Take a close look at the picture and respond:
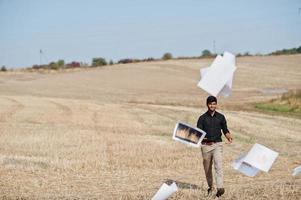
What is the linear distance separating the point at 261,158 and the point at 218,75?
58.3 inches

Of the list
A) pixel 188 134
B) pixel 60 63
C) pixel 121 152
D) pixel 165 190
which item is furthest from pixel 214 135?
pixel 60 63

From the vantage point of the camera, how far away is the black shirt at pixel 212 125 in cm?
1005

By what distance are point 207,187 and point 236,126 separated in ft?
42.6

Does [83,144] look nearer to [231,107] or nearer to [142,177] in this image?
[142,177]

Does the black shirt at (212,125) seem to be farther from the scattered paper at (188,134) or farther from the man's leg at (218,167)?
the scattered paper at (188,134)

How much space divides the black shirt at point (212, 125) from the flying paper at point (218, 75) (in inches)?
28.2

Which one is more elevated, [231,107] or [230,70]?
[230,70]

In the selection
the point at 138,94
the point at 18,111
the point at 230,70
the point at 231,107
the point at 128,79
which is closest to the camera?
the point at 230,70

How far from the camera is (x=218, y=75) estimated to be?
947cm

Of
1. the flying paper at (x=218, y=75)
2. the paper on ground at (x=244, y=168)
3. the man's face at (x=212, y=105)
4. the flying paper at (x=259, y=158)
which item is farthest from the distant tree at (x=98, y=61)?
the flying paper at (x=218, y=75)

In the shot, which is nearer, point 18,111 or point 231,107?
point 18,111

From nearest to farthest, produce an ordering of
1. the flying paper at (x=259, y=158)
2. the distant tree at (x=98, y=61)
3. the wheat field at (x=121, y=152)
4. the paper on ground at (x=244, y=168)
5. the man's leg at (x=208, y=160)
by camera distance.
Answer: the flying paper at (x=259, y=158), the paper on ground at (x=244, y=168), the man's leg at (x=208, y=160), the wheat field at (x=121, y=152), the distant tree at (x=98, y=61)

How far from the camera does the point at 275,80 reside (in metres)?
56.3

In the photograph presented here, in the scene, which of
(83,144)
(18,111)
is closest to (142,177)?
(83,144)
